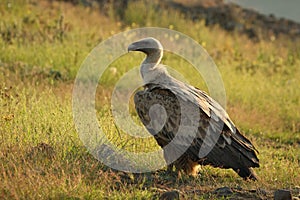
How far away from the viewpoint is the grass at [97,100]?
593 cm

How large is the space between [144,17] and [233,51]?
3.14 m

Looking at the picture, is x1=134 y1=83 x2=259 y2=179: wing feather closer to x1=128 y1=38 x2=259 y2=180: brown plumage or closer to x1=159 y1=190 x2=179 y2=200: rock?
x1=128 y1=38 x2=259 y2=180: brown plumage

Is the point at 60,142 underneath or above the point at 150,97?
underneath

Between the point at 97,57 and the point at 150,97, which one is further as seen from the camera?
the point at 97,57

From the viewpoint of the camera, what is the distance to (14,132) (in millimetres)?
6801

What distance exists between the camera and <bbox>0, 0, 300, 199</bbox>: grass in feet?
19.4

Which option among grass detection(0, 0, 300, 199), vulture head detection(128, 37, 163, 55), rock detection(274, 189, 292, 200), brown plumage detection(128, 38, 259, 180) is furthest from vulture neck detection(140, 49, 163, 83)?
rock detection(274, 189, 292, 200)

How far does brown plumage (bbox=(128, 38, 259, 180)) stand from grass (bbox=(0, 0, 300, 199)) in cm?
25

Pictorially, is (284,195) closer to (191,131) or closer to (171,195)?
(171,195)

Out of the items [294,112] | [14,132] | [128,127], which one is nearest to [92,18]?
[294,112]

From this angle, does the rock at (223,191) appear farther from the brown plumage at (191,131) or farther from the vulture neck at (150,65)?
the vulture neck at (150,65)

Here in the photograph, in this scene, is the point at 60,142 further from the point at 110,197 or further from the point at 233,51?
the point at 233,51

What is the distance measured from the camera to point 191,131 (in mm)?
6715

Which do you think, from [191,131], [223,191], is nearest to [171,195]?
[223,191]
